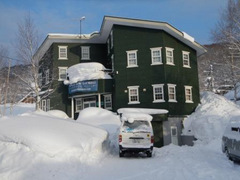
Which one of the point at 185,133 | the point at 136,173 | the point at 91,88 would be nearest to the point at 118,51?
the point at 91,88

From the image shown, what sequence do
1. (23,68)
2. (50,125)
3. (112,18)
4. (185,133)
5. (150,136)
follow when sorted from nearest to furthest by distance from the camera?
1. (50,125)
2. (150,136)
3. (185,133)
4. (112,18)
5. (23,68)

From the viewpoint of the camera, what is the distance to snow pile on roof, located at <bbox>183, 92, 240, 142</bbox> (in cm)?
2386

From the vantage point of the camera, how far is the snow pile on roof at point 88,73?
2917 cm

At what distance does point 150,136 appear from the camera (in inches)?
601

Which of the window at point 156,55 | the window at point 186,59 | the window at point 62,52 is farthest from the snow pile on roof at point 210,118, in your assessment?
the window at point 62,52

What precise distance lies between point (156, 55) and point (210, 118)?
25.5ft

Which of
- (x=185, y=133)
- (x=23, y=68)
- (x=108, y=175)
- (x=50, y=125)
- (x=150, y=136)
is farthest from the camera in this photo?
(x=23, y=68)

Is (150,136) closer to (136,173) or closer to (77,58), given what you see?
(136,173)

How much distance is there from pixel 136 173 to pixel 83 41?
26117 millimetres

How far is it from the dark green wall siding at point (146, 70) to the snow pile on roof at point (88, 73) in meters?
1.79

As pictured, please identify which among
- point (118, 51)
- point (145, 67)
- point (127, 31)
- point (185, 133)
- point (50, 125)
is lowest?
point (185, 133)

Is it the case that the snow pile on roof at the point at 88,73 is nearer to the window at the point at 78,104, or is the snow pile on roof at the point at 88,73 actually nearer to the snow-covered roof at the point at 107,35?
the window at the point at 78,104

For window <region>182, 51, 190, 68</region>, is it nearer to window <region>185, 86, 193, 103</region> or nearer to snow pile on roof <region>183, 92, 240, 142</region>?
window <region>185, 86, 193, 103</region>

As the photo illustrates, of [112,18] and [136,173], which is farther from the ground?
[112,18]
